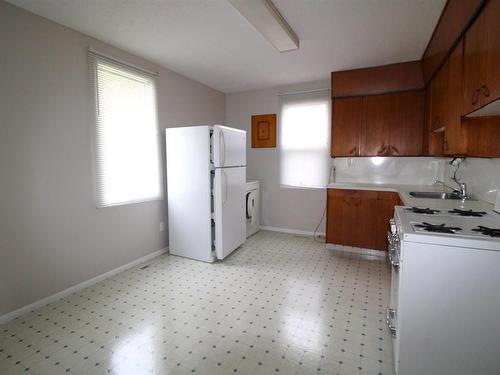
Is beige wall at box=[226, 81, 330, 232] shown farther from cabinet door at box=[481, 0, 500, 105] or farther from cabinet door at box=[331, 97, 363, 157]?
cabinet door at box=[481, 0, 500, 105]

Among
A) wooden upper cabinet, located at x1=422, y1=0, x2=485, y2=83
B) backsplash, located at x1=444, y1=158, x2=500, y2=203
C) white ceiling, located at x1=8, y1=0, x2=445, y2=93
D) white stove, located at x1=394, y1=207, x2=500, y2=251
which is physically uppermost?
white ceiling, located at x1=8, y1=0, x2=445, y2=93

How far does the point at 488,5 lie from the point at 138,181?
325 centimetres

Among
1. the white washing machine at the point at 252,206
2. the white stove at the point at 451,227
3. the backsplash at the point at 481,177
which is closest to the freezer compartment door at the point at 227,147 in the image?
the white washing machine at the point at 252,206

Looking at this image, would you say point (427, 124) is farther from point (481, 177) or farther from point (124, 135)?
point (124, 135)

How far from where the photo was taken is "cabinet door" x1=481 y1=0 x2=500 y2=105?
3.98 ft

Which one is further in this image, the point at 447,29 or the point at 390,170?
the point at 390,170

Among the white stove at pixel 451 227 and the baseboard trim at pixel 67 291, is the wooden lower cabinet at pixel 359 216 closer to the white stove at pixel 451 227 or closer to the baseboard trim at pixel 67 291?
the white stove at pixel 451 227

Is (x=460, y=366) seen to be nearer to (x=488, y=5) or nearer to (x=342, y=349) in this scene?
(x=342, y=349)

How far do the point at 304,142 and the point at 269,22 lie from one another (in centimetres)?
227

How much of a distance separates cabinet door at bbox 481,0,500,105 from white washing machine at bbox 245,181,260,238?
3.08 meters

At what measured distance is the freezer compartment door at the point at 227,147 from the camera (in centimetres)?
308

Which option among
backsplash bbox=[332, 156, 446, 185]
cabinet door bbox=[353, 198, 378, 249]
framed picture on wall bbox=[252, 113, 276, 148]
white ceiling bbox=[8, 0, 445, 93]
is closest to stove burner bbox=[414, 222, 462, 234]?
white ceiling bbox=[8, 0, 445, 93]

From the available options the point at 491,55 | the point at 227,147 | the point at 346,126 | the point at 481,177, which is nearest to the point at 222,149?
the point at 227,147

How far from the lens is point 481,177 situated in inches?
87.9
